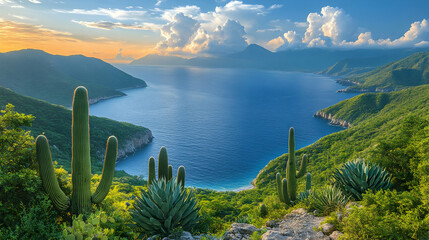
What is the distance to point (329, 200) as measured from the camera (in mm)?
10133

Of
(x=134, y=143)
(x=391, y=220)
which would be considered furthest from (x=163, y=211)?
(x=134, y=143)

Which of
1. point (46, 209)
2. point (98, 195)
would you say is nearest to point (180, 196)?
point (98, 195)

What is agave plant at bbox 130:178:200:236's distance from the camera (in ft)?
27.1

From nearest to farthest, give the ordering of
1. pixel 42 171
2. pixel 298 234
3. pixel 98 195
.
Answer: pixel 298 234 → pixel 42 171 → pixel 98 195

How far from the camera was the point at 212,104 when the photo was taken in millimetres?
168000

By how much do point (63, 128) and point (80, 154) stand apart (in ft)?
279

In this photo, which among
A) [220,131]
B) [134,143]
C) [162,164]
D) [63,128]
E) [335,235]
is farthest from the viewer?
[220,131]

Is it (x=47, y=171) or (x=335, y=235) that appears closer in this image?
(x=335, y=235)

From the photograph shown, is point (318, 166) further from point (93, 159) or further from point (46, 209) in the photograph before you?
point (93, 159)

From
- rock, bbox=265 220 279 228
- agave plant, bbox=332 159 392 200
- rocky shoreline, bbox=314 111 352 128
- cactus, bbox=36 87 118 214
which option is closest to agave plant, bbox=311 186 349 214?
agave plant, bbox=332 159 392 200

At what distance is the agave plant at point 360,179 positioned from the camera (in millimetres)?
10219

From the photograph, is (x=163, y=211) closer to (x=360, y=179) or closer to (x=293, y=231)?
(x=293, y=231)

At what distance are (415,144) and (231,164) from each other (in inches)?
2770

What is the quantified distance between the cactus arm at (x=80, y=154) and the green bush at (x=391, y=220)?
9.25 m
